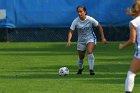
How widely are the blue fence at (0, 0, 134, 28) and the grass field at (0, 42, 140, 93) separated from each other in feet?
6.97

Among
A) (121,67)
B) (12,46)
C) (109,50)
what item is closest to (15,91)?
(121,67)

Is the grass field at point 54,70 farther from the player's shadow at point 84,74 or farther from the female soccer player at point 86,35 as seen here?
the female soccer player at point 86,35

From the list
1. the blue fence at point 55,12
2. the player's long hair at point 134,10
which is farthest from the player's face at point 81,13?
the blue fence at point 55,12

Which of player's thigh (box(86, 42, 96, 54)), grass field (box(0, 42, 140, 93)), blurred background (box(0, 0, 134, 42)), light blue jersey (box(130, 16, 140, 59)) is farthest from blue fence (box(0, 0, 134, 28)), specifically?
light blue jersey (box(130, 16, 140, 59))

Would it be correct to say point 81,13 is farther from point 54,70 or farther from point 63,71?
point 54,70

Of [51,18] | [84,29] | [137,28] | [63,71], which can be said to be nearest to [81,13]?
[84,29]

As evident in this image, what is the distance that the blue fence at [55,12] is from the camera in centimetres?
3459

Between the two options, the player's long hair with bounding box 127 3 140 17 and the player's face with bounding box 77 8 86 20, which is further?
the player's face with bounding box 77 8 86 20

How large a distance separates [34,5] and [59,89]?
20.0 m

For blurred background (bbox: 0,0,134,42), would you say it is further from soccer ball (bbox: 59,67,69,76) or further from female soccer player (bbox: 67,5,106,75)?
soccer ball (bbox: 59,67,69,76)

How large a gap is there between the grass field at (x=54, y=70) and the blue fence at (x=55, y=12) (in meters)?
2.12

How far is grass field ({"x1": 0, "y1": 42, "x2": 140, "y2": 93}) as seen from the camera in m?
15.6

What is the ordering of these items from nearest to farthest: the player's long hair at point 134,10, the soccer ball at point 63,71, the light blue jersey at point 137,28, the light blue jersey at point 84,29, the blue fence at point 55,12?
the player's long hair at point 134,10 < the light blue jersey at point 137,28 < the soccer ball at point 63,71 < the light blue jersey at point 84,29 < the blue fence at point 55,12

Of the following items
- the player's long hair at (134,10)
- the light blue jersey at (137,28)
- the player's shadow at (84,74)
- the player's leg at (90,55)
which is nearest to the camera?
the player's long hair at (134,10)
